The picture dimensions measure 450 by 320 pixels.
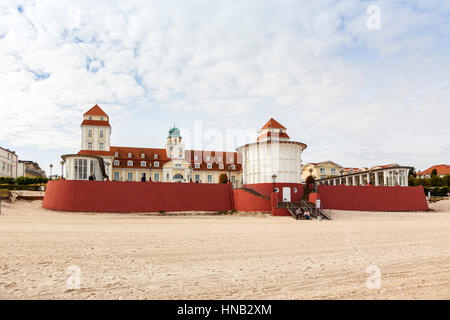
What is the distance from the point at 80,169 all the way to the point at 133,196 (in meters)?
5.04

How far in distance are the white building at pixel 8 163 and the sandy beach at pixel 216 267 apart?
161ft

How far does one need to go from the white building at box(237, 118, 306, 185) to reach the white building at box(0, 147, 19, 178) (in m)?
43.8

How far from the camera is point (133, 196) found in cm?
2541

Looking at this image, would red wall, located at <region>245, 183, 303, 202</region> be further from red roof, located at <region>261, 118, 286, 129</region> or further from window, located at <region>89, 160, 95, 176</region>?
red roof, located at <region>261, 118, 286, 129</region>

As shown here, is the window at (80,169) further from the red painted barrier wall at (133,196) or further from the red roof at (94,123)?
the red roof at (94,123)

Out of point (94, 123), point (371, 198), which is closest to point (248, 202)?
point (371, 198)

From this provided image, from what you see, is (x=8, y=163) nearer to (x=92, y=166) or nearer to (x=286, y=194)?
(x=92, y=166)

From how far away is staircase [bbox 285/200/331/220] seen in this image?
899 inches

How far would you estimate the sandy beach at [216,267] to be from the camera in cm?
582

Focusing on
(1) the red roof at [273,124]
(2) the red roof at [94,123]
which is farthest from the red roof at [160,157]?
(1) the red roof at [273,124]

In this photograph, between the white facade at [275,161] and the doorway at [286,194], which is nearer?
the doorway at [286,194]

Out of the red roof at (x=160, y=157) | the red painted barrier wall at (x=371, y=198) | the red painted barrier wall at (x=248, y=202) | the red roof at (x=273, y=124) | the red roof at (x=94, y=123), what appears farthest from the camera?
the red roof at (x=160, y=157)

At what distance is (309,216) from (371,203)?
37.1ft
